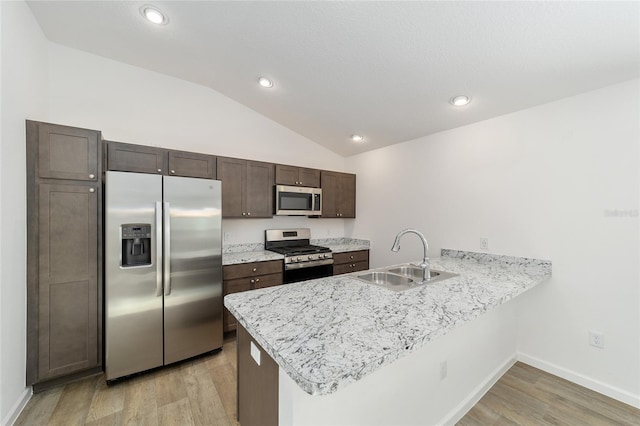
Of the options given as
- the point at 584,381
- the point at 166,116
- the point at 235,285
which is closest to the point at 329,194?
the point at 235,285

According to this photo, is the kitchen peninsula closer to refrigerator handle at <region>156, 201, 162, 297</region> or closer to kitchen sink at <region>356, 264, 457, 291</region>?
kitchen sink at <region>356, 264, 457, 291</region>

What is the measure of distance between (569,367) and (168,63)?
4.76m

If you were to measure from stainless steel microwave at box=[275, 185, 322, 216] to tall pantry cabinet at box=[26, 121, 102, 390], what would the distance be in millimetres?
1811

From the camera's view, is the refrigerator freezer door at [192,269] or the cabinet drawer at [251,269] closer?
the refrigerator freezer door at [192,269]

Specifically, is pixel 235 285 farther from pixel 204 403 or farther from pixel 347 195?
pixel 347 195

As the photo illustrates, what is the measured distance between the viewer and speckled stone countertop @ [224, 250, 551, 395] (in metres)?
0.85

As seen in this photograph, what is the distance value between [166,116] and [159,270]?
1813 millimetres

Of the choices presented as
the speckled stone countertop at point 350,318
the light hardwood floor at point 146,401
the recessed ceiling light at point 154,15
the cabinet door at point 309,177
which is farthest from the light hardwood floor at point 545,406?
the recessed ceiling light at point 154,15

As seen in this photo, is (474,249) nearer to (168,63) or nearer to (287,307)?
(287,307)

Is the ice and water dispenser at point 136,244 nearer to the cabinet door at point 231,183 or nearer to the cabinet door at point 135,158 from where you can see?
the cabinet door at point 135,158

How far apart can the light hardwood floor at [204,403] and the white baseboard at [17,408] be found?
0.11 ft

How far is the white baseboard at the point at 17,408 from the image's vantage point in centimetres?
165

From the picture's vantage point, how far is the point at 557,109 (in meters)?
2.26

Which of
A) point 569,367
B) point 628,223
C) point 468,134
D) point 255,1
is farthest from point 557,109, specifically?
point 255,1
